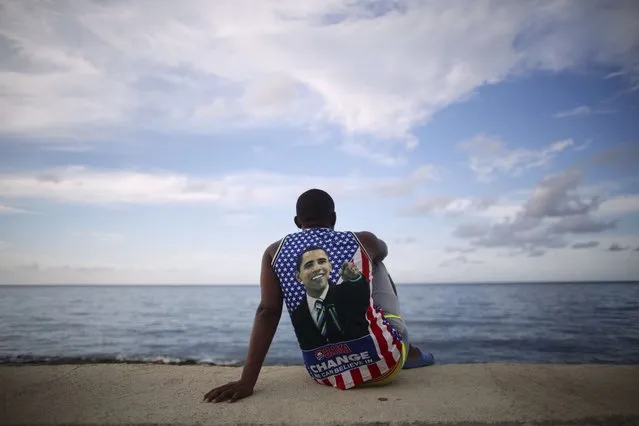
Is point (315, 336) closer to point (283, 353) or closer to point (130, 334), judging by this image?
point (283, 353)

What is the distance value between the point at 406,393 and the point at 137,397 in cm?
171

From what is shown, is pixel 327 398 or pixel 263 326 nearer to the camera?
pixel 327 398

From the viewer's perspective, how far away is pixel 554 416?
2.25 meters

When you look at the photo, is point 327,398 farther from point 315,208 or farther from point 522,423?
point 315,208

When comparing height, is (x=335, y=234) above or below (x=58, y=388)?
above

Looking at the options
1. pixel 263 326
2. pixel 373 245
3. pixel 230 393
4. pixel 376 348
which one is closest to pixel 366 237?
pixel 373 245

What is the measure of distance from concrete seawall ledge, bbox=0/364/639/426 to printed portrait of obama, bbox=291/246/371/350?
403mm

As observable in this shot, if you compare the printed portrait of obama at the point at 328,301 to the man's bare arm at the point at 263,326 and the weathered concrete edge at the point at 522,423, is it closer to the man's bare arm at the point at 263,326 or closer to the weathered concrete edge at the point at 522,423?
the man's bare arm at the point at 263,326

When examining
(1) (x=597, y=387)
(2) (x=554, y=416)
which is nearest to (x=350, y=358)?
(2) (x=554, y=416)

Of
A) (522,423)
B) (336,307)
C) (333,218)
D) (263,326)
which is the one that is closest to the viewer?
(522,423)

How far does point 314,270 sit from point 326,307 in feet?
0.79

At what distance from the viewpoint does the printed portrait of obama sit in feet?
8.74

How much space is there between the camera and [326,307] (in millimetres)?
2676

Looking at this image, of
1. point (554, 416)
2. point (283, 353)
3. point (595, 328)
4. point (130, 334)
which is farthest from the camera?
point (130, 334)
